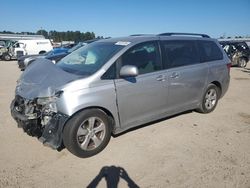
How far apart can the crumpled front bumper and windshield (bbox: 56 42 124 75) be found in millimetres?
851

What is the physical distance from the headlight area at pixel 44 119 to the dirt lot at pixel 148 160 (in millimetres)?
383

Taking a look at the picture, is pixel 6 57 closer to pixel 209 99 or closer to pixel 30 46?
pixel 30 46

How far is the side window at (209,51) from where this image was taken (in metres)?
5.66

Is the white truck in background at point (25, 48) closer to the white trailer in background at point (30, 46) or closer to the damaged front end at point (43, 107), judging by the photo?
the white trailer in background at point (30, 46)

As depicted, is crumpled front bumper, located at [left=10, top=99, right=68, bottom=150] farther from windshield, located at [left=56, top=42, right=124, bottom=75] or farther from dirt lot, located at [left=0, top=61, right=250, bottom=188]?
windshield, located at [left=56, top=42, right=124, bottom=75]

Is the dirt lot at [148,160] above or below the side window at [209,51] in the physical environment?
below

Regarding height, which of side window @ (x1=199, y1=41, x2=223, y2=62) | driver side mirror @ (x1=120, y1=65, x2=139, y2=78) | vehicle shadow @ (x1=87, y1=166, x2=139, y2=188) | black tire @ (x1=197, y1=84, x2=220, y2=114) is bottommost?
vehicle shadow @ (x1=87, y1=166, x2=139, y2=188)

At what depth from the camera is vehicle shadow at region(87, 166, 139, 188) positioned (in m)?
3.24

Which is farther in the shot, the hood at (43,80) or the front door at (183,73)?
the front door at (183,73)

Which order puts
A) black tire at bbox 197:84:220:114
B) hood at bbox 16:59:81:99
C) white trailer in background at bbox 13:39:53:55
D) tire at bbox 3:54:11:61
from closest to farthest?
hood at bbox 16:59:81:99, black tire at bbox 197:84:220:114, white trailer in background at bbox 13:39:53:55, tire at bbox 3:54:11:61

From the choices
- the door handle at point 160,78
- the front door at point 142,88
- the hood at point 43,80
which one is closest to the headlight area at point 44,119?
the hood at point 43,80

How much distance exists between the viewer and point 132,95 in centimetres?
421

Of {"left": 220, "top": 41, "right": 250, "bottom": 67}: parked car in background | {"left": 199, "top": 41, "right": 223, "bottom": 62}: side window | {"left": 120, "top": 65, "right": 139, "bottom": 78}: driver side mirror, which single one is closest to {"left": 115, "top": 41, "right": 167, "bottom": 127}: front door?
{"left": 120, "top": 65, "right": 139, "bottom": 78}: driver side mirror

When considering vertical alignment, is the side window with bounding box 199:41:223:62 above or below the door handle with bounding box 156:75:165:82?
above
